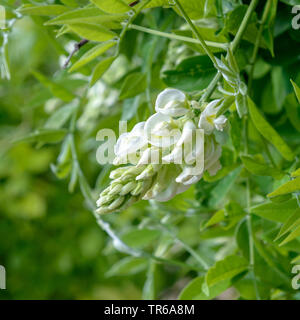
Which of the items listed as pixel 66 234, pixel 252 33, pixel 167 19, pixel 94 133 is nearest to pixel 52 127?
pixel 94 133

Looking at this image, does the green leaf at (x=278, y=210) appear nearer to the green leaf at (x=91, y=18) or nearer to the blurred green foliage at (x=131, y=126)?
the blurred green foliage at (x=131, y=126)

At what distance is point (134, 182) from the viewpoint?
1.36 ft

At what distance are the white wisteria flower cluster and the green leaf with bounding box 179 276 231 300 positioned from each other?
0.74 ft

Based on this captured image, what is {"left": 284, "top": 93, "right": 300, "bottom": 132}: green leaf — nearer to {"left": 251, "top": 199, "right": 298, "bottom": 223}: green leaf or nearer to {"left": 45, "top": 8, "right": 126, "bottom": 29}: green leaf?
{"left": 251, "top": 199, "right": 298, "bottom": 223}: green leaf

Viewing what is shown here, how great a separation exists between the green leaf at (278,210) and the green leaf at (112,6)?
0.27 m

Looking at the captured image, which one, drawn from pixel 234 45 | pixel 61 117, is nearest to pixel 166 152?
pixel 234 45

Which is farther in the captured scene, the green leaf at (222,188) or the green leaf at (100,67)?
the green leaf at (222,188)

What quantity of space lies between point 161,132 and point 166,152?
0.02 meters

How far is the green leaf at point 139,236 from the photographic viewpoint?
828mm

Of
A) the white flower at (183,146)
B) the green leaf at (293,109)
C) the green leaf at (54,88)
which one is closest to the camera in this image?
the white flower at (183,146)

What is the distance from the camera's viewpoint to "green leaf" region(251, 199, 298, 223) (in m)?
0.51

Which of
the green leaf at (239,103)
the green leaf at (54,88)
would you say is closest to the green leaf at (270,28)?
the green leaf at (239,103)

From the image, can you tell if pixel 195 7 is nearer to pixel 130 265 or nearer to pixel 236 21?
pixel 236 21
